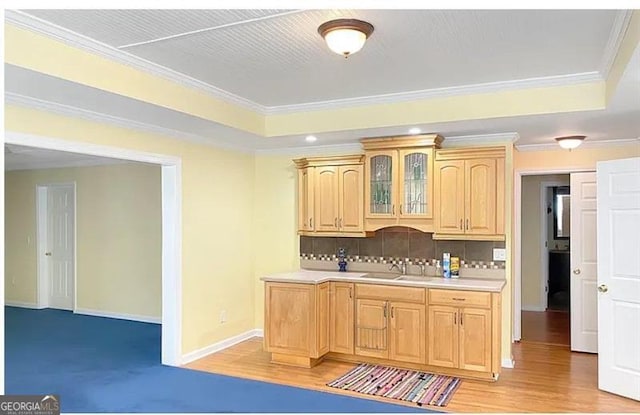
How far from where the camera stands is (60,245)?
8156 millimetres

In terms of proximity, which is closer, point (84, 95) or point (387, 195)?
point (84, 95)

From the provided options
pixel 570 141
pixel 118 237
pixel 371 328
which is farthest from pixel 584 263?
pixel 118 237

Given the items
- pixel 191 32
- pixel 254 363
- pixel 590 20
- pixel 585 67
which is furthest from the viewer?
pixel 254 363

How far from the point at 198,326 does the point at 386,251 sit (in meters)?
2.16

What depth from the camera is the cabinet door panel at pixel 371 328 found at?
488cm

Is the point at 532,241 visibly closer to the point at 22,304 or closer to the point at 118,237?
the point at 118,237

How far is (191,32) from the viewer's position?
9.87 ft

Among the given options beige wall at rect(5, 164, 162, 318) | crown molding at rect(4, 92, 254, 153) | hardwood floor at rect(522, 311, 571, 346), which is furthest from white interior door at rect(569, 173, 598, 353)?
beige wall at rect(5, 164, 162, 318)

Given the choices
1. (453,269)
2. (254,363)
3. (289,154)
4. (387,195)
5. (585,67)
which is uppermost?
(585,67)

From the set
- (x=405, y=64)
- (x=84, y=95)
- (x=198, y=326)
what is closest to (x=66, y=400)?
(x=198, y=326)

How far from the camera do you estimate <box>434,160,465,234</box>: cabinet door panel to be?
16.1 ft

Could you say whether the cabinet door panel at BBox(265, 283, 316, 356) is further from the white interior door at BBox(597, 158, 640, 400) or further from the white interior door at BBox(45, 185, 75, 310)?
the white interior door at BBox(45, 185, 75, 310)

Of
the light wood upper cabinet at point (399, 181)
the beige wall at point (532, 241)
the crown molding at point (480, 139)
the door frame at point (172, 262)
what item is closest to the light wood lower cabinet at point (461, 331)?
the light wood upper cabinet at point (399, 181)

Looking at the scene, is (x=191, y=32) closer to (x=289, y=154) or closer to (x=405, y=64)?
(x=405, y=64)
